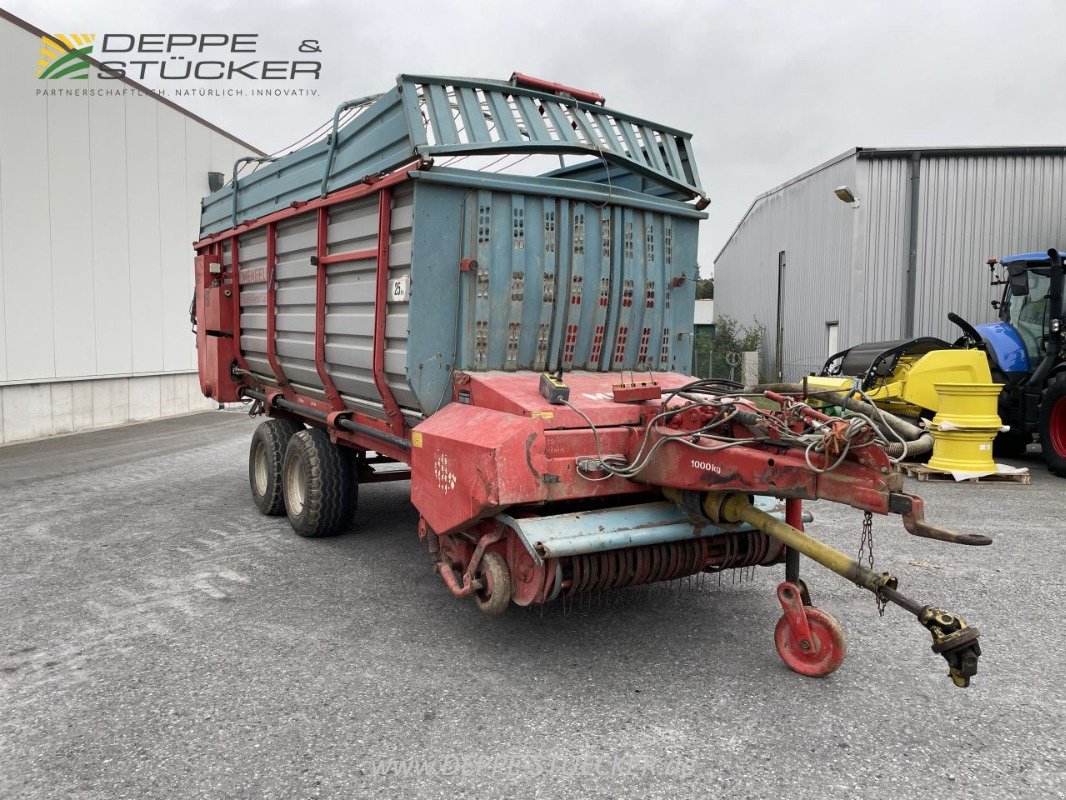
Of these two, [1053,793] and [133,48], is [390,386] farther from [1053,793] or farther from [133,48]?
[133,48]

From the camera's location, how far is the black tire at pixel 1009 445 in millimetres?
9945

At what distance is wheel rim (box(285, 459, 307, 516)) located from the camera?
6.02 m

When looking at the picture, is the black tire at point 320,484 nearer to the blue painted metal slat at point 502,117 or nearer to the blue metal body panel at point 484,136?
the blue metal body panel at point 484,136

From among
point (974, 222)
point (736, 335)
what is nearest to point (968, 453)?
point (974, 222)

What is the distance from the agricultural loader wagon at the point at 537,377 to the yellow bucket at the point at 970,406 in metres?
4.49

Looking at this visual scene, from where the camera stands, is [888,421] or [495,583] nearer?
[888,421]

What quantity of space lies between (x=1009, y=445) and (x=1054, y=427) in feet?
4.90

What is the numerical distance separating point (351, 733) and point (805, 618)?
1.98m

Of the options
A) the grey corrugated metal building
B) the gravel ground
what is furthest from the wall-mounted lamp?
the gravel ground

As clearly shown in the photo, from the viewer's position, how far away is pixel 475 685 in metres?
3.50

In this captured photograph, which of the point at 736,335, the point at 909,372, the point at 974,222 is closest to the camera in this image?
the point at 909,372

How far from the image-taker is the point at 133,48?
493 inches

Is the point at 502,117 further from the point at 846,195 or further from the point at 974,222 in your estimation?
the point at 974,222

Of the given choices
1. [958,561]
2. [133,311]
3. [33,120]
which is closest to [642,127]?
[958,561]
